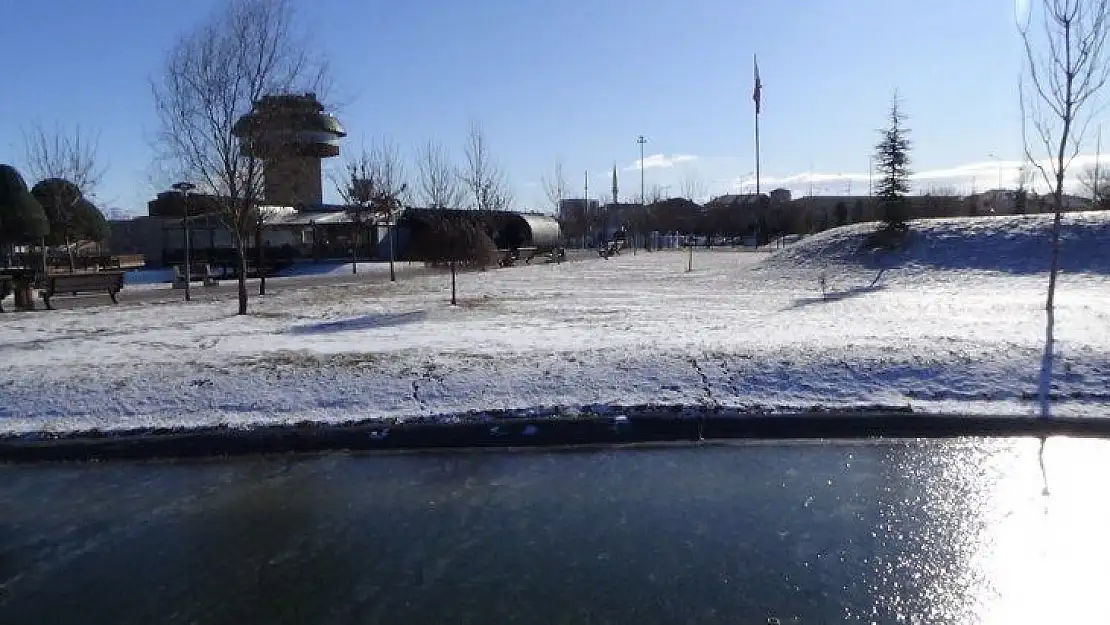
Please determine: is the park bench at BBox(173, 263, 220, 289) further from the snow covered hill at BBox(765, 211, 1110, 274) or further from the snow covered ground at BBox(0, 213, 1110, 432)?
the snow covered hill at BBox(765, 211, 1110, 274)

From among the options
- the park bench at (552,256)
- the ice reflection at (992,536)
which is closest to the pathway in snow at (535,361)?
the ice reflection at (992,536)

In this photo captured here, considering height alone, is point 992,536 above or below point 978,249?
below

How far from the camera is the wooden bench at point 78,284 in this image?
20938 mm

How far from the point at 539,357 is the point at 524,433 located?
7.92 ft

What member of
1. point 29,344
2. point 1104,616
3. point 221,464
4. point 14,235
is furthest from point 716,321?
point 14,235

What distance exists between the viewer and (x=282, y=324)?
1620 cm

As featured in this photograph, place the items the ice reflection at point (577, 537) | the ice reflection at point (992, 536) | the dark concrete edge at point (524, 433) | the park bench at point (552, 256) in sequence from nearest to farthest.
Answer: the ice reflection at point (992, 536)
the ice reflection at point (577, 537)
the dark concrete edge at point (524, 433)
the park bench at point (552, 256)

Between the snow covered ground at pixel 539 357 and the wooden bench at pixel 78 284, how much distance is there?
232cm

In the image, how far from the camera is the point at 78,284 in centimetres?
2167

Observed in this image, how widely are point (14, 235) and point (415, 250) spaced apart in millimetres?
22098

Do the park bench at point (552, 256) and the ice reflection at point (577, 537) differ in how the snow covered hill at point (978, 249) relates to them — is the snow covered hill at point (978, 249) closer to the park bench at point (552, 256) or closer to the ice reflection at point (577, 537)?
the park bench at point (552, 256)

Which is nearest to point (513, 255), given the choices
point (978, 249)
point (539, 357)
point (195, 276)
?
point (195, 276)

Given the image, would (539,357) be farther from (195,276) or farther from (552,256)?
(552,256)

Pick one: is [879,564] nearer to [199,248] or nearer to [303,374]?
[303,374]
